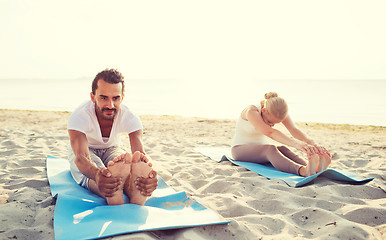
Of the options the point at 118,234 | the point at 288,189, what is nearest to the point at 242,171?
the point at 288,189

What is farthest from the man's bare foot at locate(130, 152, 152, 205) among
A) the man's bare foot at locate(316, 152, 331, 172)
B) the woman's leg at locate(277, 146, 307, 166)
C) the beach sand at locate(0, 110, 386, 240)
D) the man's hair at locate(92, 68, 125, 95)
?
the woman's leg at locate(277, 146, 307, 166)

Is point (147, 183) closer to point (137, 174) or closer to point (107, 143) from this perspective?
point (137, 174)

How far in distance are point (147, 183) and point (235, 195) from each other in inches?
37.6

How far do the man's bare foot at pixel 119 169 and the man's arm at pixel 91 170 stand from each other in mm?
39

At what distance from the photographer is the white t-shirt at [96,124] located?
9.09 ft

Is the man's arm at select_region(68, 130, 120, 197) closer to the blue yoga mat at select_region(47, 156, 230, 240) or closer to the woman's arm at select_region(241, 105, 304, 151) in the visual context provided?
the blue yoga mat at select_region(47, 156, 230, 240)

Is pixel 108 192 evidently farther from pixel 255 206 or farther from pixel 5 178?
pixel 5 178

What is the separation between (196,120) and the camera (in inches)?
351

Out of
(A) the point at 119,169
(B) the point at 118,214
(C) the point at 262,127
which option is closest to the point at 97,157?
(A) the point at 119,169

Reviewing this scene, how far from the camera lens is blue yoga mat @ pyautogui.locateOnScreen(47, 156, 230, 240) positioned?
6.82 ft

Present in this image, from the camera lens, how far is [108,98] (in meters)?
2.78

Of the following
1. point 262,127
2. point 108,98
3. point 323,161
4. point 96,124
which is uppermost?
point 108,98

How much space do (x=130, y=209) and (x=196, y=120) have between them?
6.58m

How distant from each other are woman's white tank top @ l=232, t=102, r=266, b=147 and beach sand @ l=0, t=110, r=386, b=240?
0.37m
